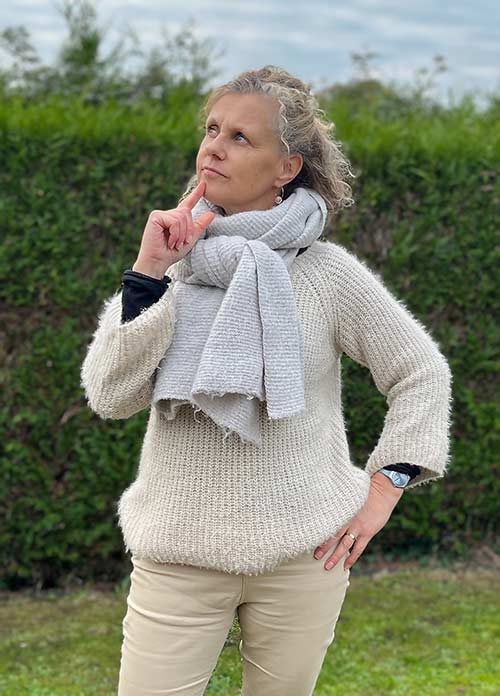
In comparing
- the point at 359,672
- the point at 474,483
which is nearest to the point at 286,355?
the point at 359,672

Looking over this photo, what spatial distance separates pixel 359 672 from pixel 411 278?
6.44 ft

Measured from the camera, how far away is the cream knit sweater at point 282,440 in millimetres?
2156

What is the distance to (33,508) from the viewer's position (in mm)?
4715

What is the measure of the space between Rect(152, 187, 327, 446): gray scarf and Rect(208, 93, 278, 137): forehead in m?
0.19

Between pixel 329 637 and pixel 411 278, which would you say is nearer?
pixel 329 637

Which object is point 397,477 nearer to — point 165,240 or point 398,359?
point 398,359

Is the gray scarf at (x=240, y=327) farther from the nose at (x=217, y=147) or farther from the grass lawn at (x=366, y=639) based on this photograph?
the grass lawn at (x=366, y=639)

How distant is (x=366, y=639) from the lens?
4277 mm

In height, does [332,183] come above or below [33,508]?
above

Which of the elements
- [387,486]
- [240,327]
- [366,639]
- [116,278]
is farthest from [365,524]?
[116,278]

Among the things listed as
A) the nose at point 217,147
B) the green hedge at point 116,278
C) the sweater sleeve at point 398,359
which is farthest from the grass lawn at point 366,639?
the nose at point 217,147

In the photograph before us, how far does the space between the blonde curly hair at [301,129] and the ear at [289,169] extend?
0.02 metres

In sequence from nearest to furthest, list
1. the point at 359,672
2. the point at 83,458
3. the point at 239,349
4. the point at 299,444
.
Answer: the point at 239,349
the point at 299,444
the point at 359,672
the point at 83,458

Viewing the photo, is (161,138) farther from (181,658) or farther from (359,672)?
(181,658)
